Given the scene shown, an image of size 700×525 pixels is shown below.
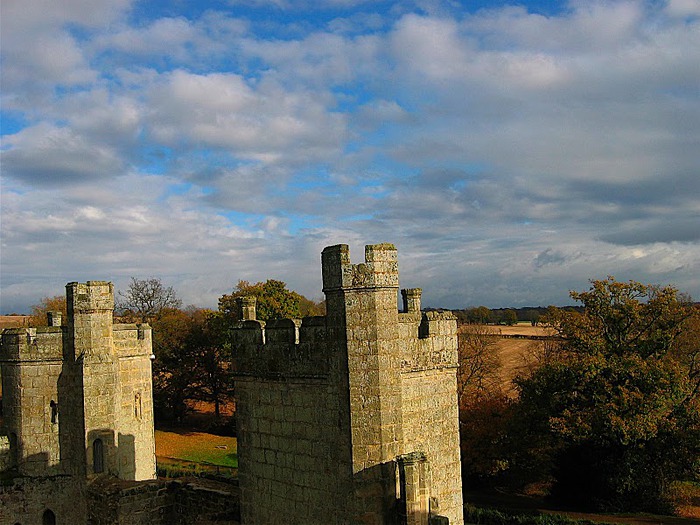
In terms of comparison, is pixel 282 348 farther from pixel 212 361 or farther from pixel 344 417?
pixel 212 361

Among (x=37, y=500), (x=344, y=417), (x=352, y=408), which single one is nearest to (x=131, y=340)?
(x=37, y=500)

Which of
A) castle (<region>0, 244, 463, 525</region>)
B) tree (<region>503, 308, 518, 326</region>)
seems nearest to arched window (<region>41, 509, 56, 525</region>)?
castle (<region>0, 244, 463, 525</region>)

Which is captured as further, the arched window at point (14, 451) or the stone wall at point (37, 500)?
the arched window at point (14, 451)

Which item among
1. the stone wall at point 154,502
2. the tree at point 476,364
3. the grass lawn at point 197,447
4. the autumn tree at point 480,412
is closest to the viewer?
the stone wall at point 154,502

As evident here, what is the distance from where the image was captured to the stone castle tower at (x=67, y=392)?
666 inches

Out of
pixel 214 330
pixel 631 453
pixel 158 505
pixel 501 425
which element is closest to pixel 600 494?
pixel 631 453

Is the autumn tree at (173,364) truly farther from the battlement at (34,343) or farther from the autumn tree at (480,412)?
the battlement at (34,343)

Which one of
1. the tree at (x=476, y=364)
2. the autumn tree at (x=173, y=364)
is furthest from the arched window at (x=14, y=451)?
the autumn tree at (x=173, y=364)

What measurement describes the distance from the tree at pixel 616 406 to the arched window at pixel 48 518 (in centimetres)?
2107

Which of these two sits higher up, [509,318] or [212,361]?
[212,361]

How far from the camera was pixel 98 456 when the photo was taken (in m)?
17.0

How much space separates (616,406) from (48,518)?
75.0 ft

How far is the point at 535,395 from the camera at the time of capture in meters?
30.8

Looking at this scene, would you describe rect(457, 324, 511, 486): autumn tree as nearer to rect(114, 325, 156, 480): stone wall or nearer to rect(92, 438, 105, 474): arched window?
rect(114, 325, 156, 480): stone wall
